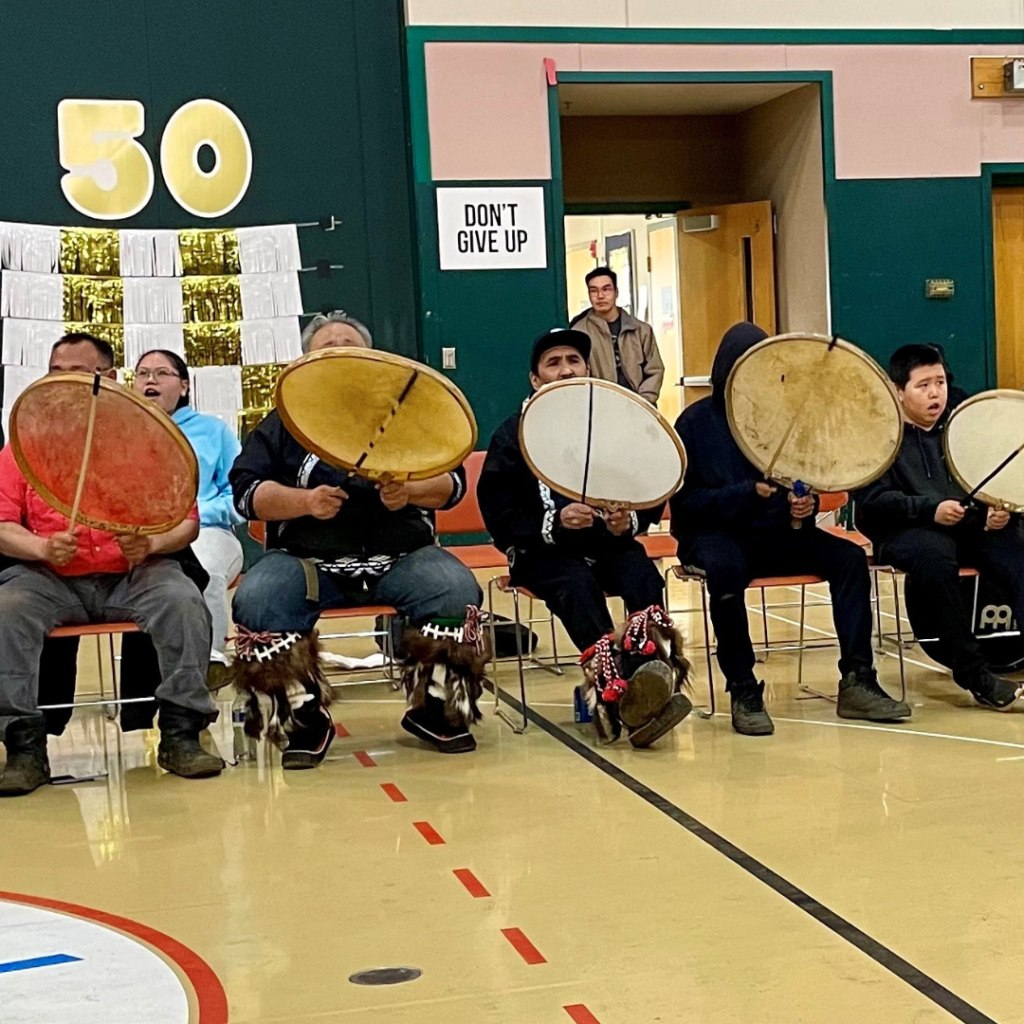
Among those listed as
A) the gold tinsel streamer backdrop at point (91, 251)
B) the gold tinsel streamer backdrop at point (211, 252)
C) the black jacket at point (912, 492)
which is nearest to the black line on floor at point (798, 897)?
the black jacket at point (912, 492)

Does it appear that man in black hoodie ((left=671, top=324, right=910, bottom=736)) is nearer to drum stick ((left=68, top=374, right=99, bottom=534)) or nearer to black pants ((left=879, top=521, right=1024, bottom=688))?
black pants ((left=879, top=521, right=1024, bottom=688))

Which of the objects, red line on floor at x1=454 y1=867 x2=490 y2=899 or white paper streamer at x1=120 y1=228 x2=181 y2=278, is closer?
red line on floor at x1=454 y1=867 x2=490 y2=899

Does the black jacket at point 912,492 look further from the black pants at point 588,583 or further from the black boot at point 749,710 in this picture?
the black pants at point 588,583

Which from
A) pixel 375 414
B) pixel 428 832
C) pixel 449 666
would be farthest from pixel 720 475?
pixel 428 832

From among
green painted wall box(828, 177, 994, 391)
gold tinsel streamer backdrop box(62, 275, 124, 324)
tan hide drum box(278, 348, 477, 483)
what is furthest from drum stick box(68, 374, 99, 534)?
green painted wall box(828, 177, 994, 391)

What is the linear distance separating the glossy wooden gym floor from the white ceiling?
16.3 ft

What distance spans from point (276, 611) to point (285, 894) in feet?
3.45

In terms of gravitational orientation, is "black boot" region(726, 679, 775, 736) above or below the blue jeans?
below

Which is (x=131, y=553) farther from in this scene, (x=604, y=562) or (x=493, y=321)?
(x=493, y=321)

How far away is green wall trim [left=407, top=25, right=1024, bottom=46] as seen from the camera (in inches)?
319

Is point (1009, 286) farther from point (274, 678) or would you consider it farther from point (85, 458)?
point (85, 458)

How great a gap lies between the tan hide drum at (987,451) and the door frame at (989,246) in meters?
4.84

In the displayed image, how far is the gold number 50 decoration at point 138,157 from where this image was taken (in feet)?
25.8

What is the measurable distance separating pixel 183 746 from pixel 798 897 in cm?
173
